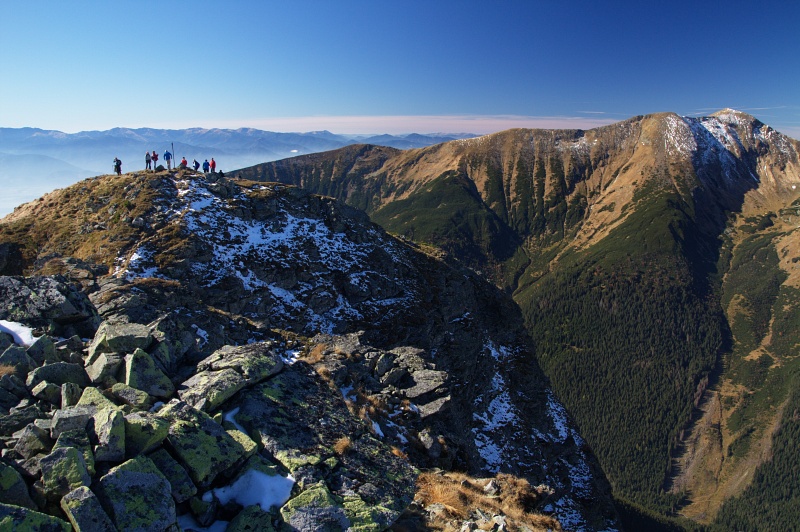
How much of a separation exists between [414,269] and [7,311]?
44973 mm

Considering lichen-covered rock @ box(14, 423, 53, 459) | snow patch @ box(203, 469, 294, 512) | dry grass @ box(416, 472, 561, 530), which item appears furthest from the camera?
dry grass @ box(416, 472, 561, 530)

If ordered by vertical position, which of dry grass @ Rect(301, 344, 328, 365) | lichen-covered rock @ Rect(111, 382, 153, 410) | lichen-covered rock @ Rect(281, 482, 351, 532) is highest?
lichen-covered rock @ Rect(111, 382, 153, 410)

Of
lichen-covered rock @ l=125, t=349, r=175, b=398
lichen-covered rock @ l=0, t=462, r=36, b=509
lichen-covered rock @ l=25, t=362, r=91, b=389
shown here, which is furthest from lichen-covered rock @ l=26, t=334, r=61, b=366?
lichen-covered rock @ l=0, t=462, r=36, b=509

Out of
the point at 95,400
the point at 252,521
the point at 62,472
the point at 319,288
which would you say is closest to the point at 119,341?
the point at 95,400

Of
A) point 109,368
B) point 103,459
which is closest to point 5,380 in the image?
point 109,368

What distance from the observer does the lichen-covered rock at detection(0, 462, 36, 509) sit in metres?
7.34

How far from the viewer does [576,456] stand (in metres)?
51.7

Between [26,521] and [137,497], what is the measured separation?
1721mm

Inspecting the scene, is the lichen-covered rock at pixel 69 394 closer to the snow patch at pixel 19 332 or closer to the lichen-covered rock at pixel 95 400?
the lichen-covered rock at pixel 95 400

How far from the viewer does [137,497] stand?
8078 mm

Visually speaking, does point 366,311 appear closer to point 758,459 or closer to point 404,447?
point 404,447

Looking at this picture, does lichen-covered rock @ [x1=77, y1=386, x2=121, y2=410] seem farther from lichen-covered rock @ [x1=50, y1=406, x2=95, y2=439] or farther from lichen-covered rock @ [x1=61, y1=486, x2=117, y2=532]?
lichen-covered rock @ [x1=61, y1=486, x2=117, y2=532]

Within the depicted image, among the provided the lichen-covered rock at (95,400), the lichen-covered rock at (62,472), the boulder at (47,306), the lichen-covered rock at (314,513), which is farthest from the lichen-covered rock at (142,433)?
the boulder at (47,306)

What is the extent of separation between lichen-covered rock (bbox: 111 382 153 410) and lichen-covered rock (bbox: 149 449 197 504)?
253cm
